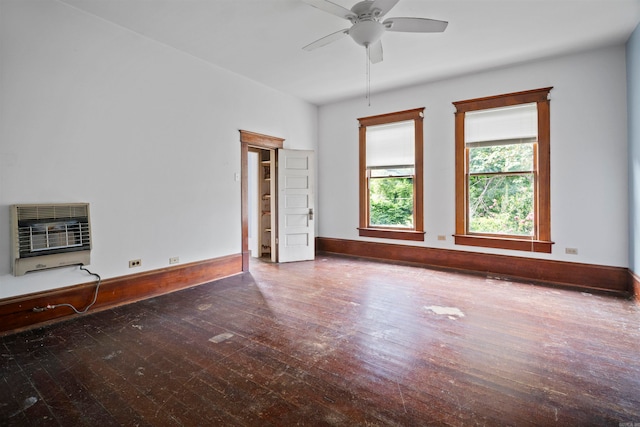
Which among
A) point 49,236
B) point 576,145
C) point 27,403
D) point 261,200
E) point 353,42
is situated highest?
point 353,42

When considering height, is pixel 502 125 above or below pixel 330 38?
below

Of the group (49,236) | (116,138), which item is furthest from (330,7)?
(49,236)

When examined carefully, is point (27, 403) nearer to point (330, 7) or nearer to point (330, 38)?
point (330, 7)

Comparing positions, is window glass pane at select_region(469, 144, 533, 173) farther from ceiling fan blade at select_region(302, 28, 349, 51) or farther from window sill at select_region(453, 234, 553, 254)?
ceiling fan blade at select_region(302, 28, 349, 51)

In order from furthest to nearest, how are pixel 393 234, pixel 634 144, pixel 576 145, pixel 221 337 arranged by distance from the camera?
1. pixel 393 234
2. pixel 576 145
3. pixel 634 144
4. pixel 221 337

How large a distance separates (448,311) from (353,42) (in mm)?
3285

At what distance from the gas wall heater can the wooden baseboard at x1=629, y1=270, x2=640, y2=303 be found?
597 cm

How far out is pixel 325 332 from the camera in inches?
107

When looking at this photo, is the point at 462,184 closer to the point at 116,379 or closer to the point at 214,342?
the point at 214,342

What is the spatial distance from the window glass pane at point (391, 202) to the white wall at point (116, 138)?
256 cm

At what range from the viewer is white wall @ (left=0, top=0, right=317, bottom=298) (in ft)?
8.98

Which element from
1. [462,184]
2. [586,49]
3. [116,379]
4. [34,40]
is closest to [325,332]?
[116,379]

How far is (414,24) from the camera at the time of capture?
270 cm

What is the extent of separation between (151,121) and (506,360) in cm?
429
